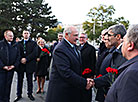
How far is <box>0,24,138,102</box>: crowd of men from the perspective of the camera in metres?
1.42

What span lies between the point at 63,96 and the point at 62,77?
324mm

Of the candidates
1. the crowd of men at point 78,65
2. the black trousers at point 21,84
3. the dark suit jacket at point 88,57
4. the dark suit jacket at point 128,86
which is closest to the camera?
the dark suit jacket at point 128,86

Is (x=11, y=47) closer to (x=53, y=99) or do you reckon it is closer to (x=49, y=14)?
(x=53, y=99)

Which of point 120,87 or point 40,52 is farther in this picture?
point 40,52

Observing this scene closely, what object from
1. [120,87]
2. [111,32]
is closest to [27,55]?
[111,32]

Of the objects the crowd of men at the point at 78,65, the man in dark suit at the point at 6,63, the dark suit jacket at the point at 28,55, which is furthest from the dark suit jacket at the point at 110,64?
the dark suit jacket at the point at 28,55

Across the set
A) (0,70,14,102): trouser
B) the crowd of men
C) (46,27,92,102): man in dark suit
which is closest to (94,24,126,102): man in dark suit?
the crowd of men

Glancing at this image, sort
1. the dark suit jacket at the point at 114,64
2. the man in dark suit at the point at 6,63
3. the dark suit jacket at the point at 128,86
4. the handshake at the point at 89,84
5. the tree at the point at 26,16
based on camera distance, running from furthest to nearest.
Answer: the tree at the point at 26,16, the man in dark suit at the point at 6,63, the handshake at the point at 89,84, the dark suit jacket at the point at 114,64, the dark suit jacket at the point at 128,86

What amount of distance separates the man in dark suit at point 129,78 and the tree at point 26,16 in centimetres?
3265

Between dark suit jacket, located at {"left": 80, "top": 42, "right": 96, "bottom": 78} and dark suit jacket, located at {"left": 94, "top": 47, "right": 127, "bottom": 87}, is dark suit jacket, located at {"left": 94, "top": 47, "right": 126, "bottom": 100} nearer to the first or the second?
dark suit jacket, located at {"left": 94, "top": 47, "right": 127, "bottom": 87}

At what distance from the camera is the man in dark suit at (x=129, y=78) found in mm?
1235

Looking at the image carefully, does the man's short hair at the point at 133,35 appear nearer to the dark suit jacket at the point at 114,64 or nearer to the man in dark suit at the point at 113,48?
the dark suit jacket at the point at 114,64

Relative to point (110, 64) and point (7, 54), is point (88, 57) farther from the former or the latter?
point (7, 54)

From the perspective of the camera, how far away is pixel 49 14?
4019cm
